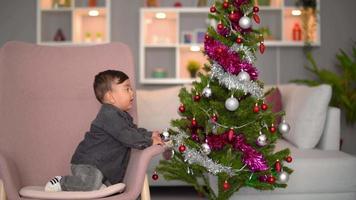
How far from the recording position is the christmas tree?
2.21 m

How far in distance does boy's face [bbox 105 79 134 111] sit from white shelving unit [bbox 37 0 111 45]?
10.0ft

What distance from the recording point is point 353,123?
5426 millimetres

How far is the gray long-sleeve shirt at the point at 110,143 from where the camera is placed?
212 centimetres

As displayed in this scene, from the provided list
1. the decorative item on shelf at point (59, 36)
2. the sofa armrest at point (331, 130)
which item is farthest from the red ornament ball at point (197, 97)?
the decorative item on shelf at point (59, 36)

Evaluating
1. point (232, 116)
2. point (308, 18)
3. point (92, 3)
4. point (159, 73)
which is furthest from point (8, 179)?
point (308, 18)

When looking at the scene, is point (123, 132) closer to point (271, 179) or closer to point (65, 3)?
point (271, 179)

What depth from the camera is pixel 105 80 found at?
2236 millimetres

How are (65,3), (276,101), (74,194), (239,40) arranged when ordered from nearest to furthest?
(74,194) → (239,40) → (276,101) → (65,3)

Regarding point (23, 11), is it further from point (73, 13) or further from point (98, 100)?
point (98, 100)

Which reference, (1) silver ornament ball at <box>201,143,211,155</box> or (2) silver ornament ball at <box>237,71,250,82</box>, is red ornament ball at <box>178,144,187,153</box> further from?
(2) silver ornament ball at <box>237,71,250,82</box>

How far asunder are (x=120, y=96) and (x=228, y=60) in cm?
55

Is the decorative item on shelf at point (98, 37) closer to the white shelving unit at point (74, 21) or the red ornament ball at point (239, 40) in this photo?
the white shelving unit at point (74, 21)

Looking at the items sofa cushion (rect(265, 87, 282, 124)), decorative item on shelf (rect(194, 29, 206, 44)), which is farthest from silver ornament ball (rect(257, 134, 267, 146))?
decorative item on shelf (rect(194, 29, 206, 44))

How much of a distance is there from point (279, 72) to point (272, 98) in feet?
6.95
